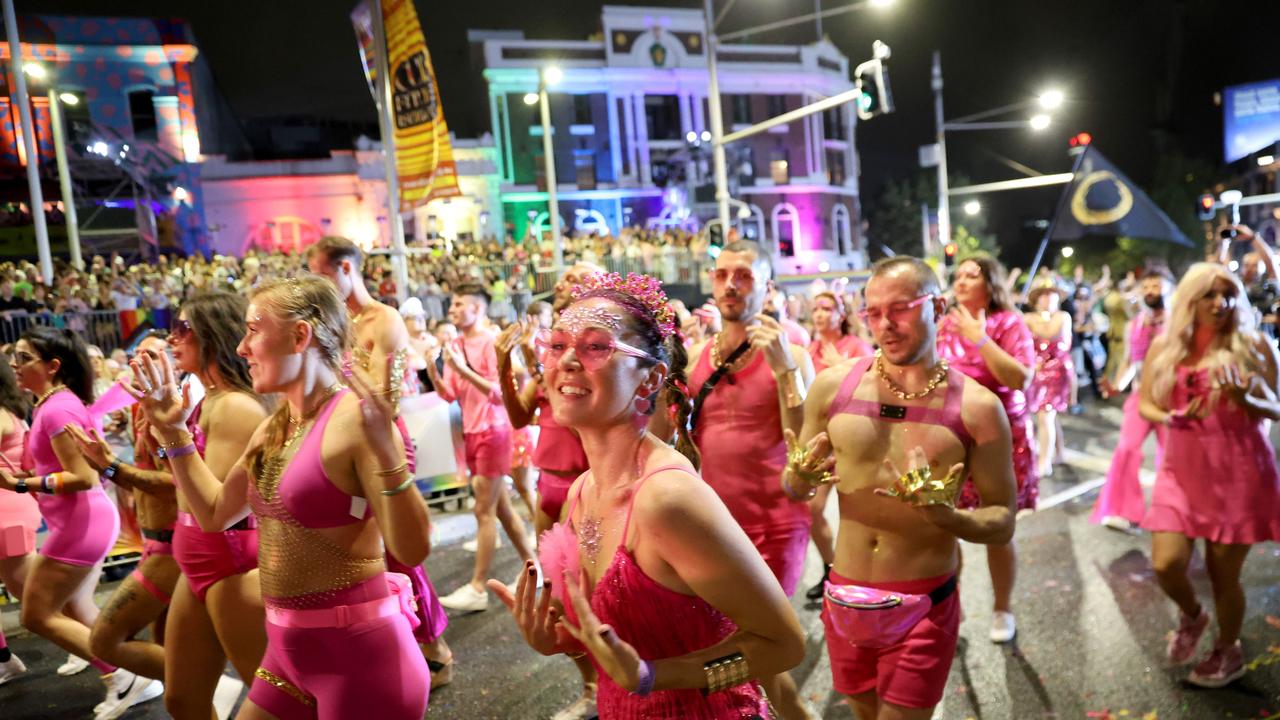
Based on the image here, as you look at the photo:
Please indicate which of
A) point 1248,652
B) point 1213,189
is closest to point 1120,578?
point 1248,652

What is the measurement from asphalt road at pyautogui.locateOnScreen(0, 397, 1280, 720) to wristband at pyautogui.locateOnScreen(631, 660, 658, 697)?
2.93 metres

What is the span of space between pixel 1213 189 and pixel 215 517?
50.9 m

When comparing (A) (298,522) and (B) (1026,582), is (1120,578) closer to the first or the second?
(B) (1026,582)

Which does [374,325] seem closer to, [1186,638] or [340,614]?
[340,614]

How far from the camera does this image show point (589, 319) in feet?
6.38

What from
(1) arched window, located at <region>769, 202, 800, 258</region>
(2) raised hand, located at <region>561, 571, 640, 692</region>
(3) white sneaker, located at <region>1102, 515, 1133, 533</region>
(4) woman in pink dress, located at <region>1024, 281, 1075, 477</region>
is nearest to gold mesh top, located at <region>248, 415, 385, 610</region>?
(2) raised hand, located at <region>561, 571, 640, 692</region>

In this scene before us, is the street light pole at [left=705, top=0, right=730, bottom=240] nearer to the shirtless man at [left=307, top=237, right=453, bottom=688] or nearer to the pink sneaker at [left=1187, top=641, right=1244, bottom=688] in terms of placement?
the shirtless man at [left=307, top=237, right=453, bottom=688]

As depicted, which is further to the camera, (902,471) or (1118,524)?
(1118,524)

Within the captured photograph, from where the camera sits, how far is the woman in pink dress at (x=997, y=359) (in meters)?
4.76

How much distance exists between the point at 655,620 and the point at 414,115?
36.0ft

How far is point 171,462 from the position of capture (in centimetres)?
293

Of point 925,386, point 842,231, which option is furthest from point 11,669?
point 842,231

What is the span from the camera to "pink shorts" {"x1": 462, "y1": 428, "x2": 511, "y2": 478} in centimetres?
631

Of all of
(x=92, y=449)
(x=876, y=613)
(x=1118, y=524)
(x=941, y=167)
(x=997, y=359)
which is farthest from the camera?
(x=941, y=167)
